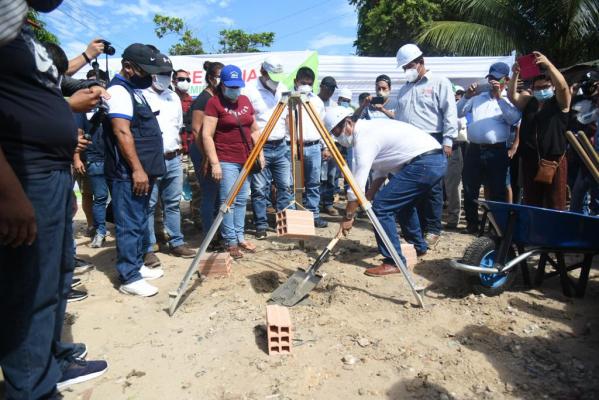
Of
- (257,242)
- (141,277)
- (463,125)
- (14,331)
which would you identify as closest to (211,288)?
(141,277)

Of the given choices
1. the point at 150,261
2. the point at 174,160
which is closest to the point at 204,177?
the point at 174,160

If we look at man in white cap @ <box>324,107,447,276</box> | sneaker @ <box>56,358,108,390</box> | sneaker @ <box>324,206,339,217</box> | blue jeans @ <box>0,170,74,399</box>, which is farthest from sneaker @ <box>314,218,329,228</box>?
blue jeans @ <box>0,170,74,399</box>

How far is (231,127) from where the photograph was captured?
4293mm

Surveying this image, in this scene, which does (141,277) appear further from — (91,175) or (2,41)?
(2,41)

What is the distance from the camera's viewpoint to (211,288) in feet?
11.9

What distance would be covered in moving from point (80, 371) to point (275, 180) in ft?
10.8

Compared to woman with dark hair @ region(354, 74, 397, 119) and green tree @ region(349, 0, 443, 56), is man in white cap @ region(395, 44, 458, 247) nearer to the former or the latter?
woman with dark hair @ region(354, 74, 397, 119)

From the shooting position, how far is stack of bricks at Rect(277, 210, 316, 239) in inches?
128

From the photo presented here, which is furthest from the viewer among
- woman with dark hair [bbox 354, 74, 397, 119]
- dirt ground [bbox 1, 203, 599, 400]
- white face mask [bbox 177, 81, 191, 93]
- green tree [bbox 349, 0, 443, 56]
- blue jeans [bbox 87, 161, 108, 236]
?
green tree [bbox 349, 0, 443, 56]

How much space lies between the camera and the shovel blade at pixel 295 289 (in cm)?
326

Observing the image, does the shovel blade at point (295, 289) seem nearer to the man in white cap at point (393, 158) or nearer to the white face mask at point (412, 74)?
the man in white cap at point (393, 158)

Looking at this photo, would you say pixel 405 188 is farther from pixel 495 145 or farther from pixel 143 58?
pixel 143 58

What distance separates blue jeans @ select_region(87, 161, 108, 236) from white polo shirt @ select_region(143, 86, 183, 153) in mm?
1167

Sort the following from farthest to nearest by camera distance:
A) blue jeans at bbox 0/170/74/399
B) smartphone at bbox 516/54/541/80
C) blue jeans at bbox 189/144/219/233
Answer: blue jeans at bbox 189/144/219/233, smartphone at bbox 516/54/541/80, blue jeans at bbox 0/170/74/399
